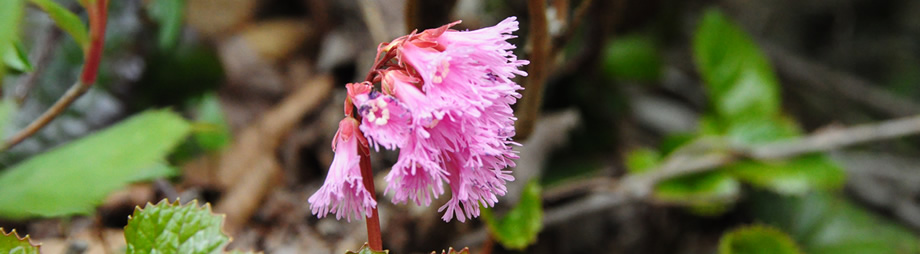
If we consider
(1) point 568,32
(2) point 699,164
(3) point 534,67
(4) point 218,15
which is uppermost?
(4) point 218,15

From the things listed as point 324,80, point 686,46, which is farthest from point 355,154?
point 686,46

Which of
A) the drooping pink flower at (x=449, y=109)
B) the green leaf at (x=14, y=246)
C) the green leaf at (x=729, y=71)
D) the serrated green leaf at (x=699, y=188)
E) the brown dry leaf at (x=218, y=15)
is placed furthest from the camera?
the brown dry leaf at (x=218, y=15)

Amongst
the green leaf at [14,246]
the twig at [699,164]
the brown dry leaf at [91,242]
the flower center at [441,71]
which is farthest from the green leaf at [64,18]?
the twig at [699,164]

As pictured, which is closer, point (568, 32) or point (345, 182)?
point (345, 182)

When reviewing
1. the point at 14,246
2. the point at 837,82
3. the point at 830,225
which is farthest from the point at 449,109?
the point at 837,82

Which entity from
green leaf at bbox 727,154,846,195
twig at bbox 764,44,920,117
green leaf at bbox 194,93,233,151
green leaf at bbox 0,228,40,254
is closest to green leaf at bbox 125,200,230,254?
green leaf at bbox 0,228,40,254

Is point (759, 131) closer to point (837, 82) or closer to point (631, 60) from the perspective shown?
point (631, 60)

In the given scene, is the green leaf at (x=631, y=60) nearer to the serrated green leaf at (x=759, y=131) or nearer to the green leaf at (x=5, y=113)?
the serrated green leaf at (x=759, y=131)

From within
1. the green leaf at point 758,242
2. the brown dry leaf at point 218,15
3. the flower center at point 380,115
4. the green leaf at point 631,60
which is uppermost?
the brown dry leaf at point 218,15
